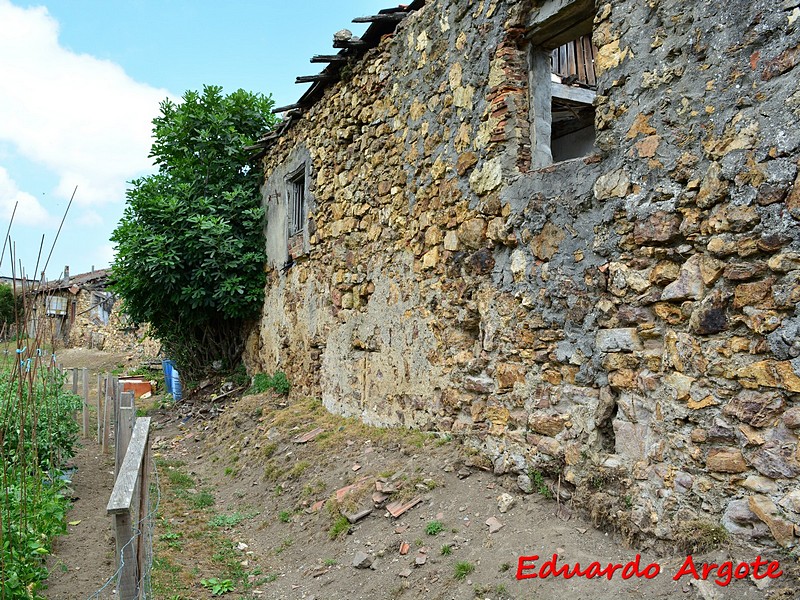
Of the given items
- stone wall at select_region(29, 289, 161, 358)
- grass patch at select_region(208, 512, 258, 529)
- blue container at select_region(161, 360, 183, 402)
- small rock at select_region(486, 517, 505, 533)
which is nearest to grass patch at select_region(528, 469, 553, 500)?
small rock at select_region(486, 517, 505, 533)

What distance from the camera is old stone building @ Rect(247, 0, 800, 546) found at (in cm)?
282

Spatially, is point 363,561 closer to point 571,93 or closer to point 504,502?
point 504,502

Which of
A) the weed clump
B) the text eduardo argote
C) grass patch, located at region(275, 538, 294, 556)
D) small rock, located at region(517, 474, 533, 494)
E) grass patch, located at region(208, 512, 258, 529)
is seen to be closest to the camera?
the text eduardo argote

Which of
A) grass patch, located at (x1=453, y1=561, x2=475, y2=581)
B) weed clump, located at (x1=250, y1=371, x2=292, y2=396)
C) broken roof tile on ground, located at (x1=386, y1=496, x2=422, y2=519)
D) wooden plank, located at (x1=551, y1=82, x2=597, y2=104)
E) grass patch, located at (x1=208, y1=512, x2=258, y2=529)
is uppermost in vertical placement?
wooden plank, located at (x1=551, y1=82, x2=597, y2=104)

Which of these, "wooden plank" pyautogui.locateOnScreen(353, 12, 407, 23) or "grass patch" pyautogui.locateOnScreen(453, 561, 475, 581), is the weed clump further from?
"grass patch" pyautogui.locateOnScreen(453, 561, 475, 581)

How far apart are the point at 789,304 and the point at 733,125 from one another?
3.04ft

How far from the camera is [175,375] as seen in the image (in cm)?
1166

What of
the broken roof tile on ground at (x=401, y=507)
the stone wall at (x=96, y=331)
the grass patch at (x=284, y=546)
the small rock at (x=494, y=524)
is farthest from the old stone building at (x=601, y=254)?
the stone wall at (x=96, y=331)

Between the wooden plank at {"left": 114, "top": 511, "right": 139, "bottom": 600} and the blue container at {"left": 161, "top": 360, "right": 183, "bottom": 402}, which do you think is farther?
the blue container at {"left": 161, "top": 360, "right": 183, "bottom": 402}

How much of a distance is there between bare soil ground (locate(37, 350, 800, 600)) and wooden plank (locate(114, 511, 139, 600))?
123 centimetres

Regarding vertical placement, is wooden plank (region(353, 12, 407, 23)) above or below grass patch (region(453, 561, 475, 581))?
above

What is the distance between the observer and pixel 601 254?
3668 mm

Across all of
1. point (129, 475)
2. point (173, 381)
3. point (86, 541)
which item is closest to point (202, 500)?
point (86, 541)

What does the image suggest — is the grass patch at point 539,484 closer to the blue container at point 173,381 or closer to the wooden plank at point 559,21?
the wooden plank at point 559,21
